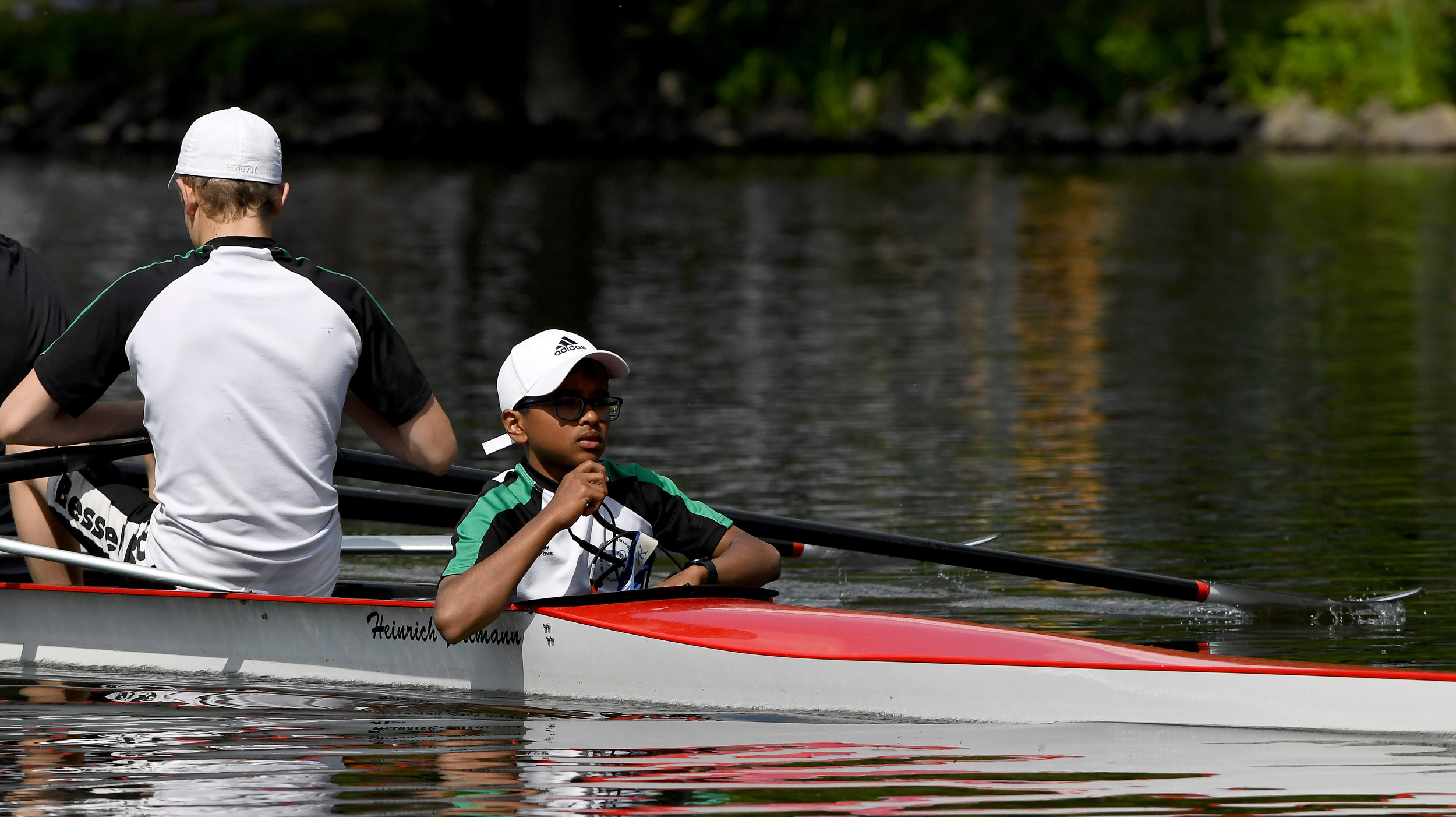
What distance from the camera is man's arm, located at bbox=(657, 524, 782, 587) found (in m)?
5.64

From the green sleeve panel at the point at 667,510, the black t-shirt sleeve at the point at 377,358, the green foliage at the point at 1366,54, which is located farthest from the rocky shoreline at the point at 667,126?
the black t-shirt sleeve at the point at 377,358

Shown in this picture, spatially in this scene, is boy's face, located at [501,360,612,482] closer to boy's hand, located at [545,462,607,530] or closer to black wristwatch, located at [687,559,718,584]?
boy's hand, located at [545,462,607,530]

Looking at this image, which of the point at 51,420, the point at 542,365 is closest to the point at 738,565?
the point at 542,365

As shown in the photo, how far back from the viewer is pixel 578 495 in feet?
16.7

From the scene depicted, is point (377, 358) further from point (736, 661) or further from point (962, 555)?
point (962, 555)

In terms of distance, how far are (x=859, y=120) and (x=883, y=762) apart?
46118 mm

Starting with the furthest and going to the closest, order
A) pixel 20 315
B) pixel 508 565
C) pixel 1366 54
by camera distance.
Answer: pixel 1366 54
pixel 20 315
pixel 508 565

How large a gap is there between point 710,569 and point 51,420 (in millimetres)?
1855

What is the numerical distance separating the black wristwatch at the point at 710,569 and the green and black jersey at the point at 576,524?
0.08 ft

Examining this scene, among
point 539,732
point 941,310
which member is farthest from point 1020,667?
point 941,310

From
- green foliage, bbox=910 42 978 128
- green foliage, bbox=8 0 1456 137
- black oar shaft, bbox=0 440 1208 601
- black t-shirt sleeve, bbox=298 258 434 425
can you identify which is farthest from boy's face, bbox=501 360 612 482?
green foliage, bbox=910 42 978 128

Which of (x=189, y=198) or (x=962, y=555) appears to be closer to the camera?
(x=189, y=198)

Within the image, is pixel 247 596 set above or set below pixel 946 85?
below

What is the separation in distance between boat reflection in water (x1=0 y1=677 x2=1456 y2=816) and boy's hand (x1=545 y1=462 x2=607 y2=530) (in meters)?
0.61
